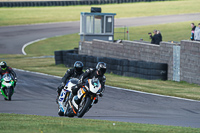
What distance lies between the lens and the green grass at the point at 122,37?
1428 inches

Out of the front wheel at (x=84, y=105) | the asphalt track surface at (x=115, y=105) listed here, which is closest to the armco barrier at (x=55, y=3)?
the asphalt track surface at (x=115, y=105)

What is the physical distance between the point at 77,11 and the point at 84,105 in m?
52.1

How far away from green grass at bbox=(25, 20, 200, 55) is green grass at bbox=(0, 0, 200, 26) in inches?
328

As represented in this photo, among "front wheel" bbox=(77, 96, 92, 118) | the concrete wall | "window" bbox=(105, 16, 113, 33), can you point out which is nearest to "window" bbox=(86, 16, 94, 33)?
"window" bbox=(105, 16, 113, 33)

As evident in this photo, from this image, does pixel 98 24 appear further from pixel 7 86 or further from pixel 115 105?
pixel 115 105

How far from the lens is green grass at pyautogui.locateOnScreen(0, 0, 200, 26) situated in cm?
5429

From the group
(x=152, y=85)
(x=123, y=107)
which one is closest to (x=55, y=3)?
(x=152, y=85)

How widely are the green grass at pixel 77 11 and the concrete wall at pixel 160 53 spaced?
2840cm

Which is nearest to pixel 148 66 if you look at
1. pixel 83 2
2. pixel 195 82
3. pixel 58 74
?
pixel 195 82

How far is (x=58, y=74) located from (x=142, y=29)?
81.3 ft

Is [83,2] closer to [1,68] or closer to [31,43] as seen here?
[31,43]

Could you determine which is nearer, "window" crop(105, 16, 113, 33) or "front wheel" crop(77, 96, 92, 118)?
"front wheel" crop(77, 96, 92, 118)

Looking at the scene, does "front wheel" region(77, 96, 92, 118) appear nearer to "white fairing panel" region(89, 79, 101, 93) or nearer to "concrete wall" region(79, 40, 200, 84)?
"white fairing panel" region(89, 79, 101, 93)

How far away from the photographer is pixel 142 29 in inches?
1772
